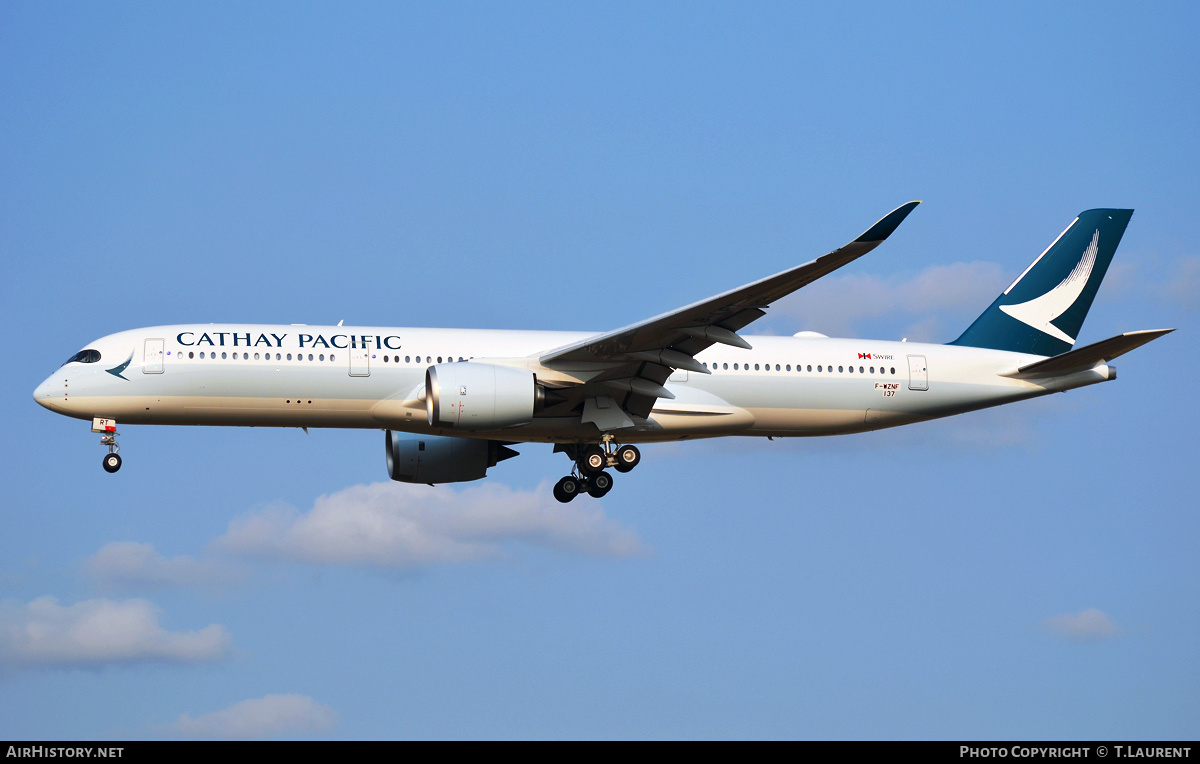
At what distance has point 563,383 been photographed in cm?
3281

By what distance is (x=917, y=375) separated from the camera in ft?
117

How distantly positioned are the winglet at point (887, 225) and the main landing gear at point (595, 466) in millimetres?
10850

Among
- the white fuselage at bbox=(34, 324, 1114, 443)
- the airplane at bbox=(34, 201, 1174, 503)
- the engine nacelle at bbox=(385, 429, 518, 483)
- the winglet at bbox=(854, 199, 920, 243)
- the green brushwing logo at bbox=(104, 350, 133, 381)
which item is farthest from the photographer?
the engine nacelle at bbox=(385, 429, 518, 483)

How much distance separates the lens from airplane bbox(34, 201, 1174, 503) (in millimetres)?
31750

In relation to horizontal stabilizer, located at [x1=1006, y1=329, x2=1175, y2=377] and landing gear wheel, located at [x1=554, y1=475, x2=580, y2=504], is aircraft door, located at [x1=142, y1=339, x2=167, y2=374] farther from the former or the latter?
horizontal stabilizer, located at [x1=1006, y1=329, x2=1175, y2=377]

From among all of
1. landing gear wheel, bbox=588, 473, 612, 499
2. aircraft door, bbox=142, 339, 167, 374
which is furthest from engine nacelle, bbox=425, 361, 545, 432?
aircraft door, bbox=142, 339, 167, 374

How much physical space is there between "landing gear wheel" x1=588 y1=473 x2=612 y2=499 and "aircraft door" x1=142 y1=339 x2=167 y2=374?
11.4m

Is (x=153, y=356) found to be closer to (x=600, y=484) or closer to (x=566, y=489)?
(x=566, y=489)

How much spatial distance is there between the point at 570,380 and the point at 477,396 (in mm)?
2576

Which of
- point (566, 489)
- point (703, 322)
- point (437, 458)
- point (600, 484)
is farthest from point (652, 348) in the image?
point (437, 458)

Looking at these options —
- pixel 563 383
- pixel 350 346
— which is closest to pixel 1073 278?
pixel 563 383

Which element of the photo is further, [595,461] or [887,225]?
[595,461]
